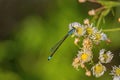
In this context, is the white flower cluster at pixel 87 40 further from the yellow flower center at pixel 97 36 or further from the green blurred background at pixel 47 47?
the green blurred background at pixel 47 47

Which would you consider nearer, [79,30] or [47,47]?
[79,30]

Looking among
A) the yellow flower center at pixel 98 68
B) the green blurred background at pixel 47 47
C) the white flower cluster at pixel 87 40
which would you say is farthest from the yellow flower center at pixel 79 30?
the green blurred background at pixel 47 47

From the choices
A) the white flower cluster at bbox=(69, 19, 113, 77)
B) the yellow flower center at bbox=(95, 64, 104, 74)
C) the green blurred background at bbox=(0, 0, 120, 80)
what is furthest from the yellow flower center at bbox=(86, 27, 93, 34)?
the green blurred background at bbox=(0, 0, 120, 80)

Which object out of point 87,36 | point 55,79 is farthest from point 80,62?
point 55,79

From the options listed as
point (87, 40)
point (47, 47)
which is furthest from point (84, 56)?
point (47, 47)

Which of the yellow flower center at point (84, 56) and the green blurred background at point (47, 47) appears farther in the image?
the green blurred background at point (47, 47)

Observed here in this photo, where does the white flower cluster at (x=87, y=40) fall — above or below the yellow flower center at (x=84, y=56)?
above

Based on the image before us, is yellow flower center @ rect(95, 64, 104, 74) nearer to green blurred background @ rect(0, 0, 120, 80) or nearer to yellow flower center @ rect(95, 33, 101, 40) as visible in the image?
yellow flower center @ rect(95, 33, 101, 40)

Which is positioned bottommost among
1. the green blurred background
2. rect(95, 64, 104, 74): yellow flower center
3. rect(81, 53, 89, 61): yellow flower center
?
rect(95, 64, 104, 74): yellow flower center

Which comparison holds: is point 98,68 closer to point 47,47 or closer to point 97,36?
point 97,36
